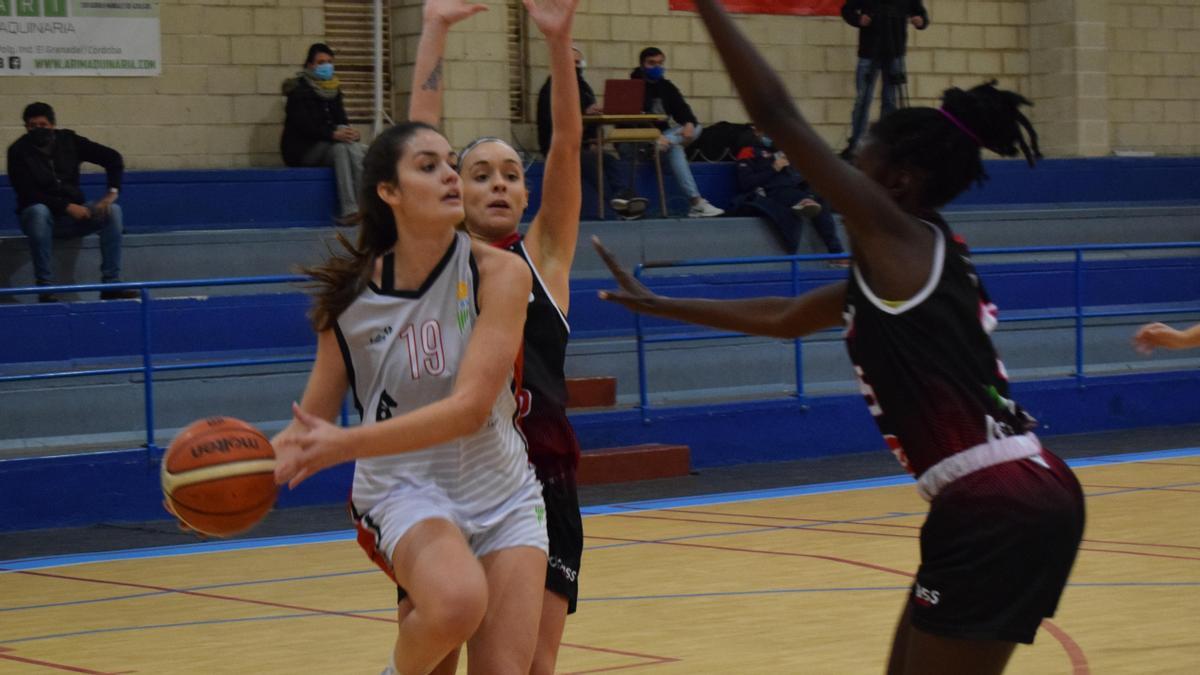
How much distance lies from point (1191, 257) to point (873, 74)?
11.0 ft

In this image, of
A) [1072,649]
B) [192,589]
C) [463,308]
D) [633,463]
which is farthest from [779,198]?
[463,308]

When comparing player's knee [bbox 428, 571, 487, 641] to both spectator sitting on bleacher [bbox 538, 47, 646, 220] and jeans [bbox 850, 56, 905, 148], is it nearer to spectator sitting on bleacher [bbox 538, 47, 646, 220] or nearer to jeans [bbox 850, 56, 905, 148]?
spectator sitting on bleacher [bbox 538, 47, 646, 220]

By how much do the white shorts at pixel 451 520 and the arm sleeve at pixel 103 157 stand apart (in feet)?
28.6

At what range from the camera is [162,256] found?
12.5 m

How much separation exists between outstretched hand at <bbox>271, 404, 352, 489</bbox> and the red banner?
14178 millimetres

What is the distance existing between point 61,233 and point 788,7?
8.64m

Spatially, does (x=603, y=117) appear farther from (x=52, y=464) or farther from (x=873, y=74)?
(x=52, y=464)

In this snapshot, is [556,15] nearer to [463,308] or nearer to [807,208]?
[463,308]

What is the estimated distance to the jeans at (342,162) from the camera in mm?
13648

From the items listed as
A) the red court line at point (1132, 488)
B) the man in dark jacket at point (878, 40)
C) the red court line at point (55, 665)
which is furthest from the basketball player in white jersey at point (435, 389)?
the man in dark jacket at point (878, 40)

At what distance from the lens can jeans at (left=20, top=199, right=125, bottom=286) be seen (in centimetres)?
1141

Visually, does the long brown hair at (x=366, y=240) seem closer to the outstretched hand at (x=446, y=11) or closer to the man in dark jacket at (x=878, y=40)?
the outstretched hand at (x=446, y=11)

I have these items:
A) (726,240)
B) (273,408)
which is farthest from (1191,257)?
(273,408)

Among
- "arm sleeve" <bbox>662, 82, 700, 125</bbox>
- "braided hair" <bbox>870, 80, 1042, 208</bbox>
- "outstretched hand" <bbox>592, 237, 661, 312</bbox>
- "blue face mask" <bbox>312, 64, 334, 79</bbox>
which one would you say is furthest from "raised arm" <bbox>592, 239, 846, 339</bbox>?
"arm sleeve" <bbox>662, 82, 700, 125</bbox>
